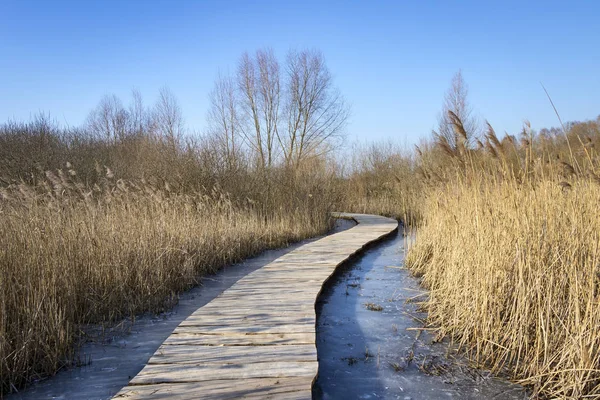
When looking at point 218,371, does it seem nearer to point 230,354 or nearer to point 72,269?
point 230,354

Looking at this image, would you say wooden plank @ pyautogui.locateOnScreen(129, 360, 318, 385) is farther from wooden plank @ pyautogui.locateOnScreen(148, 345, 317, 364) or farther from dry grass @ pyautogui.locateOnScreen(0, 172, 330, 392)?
dry grass @ pyautogui.locateOnScreen(0, 172, 330, 392)

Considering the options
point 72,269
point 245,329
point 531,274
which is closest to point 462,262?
Result: point 531,274

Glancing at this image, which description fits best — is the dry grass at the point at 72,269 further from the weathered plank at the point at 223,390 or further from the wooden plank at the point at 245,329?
the weathered plank at the point at 223,390

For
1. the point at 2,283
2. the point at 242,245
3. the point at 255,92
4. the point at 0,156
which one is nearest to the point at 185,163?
the point at 242,245

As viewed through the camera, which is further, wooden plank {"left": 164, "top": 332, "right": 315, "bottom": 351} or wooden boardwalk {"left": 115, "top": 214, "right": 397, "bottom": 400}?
wooden plank {"left": 164, "top": 332, "right": 315, "bottom": 351}

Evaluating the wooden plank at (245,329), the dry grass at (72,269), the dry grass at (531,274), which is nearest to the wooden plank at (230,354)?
the wooden plank at (245,329)

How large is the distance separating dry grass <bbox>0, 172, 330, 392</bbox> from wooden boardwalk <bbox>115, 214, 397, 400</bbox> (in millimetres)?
782

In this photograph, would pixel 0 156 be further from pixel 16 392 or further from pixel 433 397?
pixel 433 397

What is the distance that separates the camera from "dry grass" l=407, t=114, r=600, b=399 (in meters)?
2.37

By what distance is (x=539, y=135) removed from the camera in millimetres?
3236

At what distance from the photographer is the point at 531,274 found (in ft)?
9.00

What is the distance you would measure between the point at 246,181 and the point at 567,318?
787 centimetres

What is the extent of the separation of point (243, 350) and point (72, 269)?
1.87 m

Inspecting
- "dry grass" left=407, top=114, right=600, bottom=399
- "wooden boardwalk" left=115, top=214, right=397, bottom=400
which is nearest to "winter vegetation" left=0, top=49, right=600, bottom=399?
"dry grass" left=407, top=114, right=600, bottom=399
